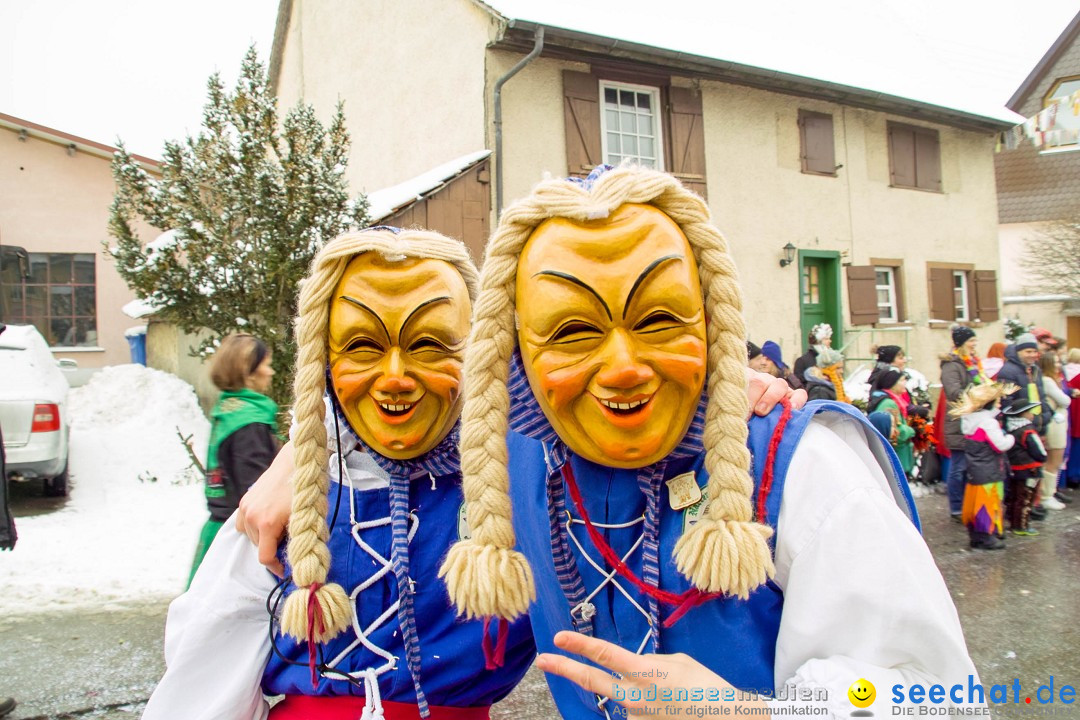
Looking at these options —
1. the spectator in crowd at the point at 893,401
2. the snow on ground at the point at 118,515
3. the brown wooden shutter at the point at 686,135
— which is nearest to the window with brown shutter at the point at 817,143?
the brown wooden shutter at the point at 686,135

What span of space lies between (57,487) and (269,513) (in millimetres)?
6517

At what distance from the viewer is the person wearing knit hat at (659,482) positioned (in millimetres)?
1147

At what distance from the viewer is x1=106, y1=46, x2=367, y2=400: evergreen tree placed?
6445 millimetres

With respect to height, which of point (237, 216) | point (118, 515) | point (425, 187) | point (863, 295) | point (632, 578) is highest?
point (425, 187)

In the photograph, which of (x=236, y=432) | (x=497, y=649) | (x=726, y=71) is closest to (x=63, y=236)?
(x=726, y=71)

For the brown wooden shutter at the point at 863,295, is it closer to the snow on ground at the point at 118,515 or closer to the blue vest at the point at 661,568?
the snow on ground at the point at 118,515

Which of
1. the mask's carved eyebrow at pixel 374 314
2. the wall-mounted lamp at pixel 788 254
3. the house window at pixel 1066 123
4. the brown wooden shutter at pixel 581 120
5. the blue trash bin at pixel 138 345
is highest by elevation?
the house window at pixel 1066 123

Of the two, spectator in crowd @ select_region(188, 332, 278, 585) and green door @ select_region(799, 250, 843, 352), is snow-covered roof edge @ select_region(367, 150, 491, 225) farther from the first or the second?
green door @ select_region(799, 250, 843, 352)

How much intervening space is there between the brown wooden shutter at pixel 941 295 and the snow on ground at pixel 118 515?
1229cm

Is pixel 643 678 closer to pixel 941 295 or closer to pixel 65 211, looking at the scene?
pixel 941 295

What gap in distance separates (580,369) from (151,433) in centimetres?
932

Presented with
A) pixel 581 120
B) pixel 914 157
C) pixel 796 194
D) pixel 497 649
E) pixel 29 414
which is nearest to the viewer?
pixel 497 649

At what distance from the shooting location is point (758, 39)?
37.0 feet

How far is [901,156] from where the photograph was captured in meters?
12.5
